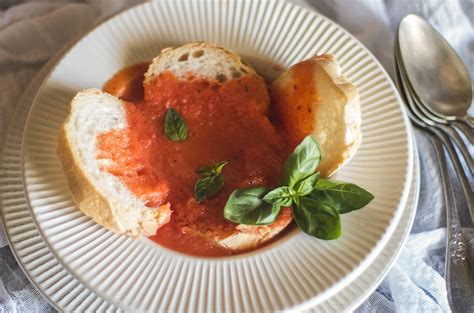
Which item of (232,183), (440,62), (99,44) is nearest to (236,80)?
(232,183)

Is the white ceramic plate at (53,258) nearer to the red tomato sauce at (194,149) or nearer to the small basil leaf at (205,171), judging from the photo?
the red tomato sauce at (194,149)

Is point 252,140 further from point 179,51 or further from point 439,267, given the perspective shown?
point 439,267

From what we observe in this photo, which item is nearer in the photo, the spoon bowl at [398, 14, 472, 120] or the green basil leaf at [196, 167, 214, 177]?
the green basil leaf at [196, 167, 214, 177]

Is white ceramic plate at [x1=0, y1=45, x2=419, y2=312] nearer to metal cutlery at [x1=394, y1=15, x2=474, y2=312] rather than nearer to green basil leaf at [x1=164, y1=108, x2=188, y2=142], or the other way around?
metal cutlery at [x1=394, y1=15, x2=474, y2=312]

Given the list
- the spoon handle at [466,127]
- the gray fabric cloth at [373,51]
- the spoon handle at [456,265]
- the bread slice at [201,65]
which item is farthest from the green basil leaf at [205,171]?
the spoon handle at [466,127]

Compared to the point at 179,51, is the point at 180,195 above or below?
below

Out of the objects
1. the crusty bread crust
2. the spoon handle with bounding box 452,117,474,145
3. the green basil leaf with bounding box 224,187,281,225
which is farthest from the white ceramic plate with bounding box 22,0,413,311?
the spoon handle with bounding box 452,117,474,145

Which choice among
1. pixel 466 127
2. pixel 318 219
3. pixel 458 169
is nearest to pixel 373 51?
pixel 466 127
